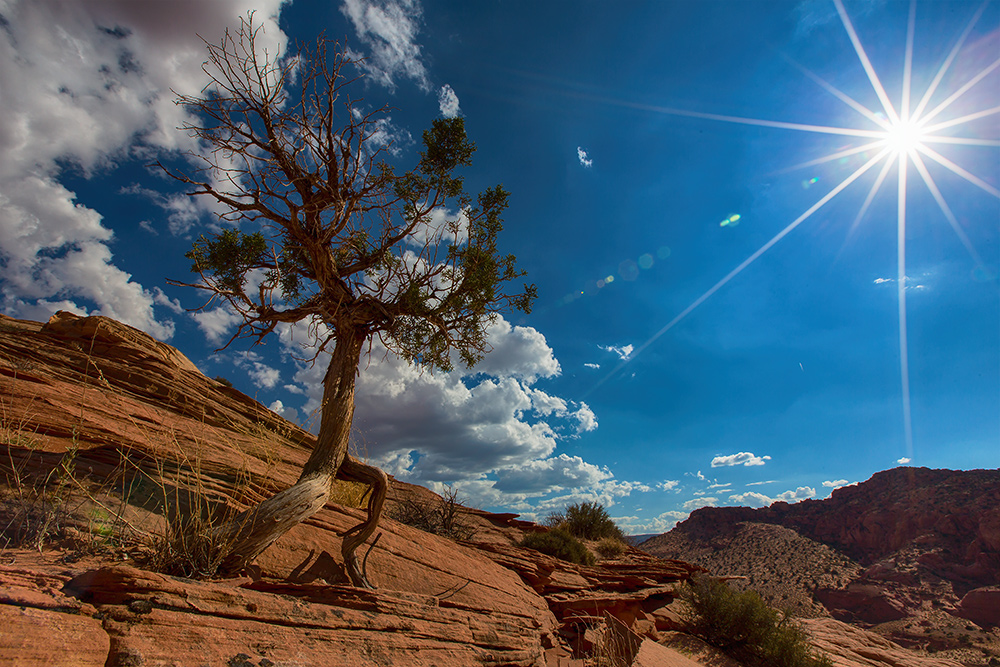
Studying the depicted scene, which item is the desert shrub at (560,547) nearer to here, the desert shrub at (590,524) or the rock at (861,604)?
the desert shrub at (590,524)

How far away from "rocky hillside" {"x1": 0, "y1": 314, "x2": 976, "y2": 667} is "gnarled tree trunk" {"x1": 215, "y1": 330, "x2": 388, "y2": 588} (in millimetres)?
246

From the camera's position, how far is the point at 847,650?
1694 centimetres

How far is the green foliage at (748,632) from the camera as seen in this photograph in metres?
11.3

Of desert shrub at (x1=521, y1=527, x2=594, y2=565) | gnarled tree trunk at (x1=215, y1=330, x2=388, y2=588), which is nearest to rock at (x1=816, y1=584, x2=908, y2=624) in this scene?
desert shrub at (x1=521, y1=527, x2=594, y2=565)

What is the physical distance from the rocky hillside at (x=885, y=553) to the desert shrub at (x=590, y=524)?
18239 millimetres

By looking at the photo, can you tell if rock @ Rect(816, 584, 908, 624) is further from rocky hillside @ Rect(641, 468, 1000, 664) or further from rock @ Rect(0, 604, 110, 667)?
rock @ Rect(0, 604, 110, 667)

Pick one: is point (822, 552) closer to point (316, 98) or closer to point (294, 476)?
point (294, 476)

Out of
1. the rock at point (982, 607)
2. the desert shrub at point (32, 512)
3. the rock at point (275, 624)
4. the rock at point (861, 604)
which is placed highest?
the desert shrub at point (32, 512)

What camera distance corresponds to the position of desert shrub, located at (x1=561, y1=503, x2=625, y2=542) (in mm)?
17406

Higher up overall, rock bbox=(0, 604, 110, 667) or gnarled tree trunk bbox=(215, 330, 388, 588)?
gnarled tree trunk bbox=(215, 330, 388, 588)

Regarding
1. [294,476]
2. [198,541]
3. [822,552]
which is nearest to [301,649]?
[198,541]

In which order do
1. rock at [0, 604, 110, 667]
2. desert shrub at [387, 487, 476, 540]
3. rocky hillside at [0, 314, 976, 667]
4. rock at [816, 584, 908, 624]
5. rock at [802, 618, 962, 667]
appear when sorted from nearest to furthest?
rock at [0, 604, 110, 667], rocky hillside at [0, 314, 976, 667], desert shrub at [387, 487, 476, 540], rock at [802, 618, 962, 667], rock at [816, 584, 908, 624]

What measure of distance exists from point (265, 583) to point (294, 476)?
5.25 metres

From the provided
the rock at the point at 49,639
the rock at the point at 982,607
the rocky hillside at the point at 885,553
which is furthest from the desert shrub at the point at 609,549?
the rock at the point at 982,607
